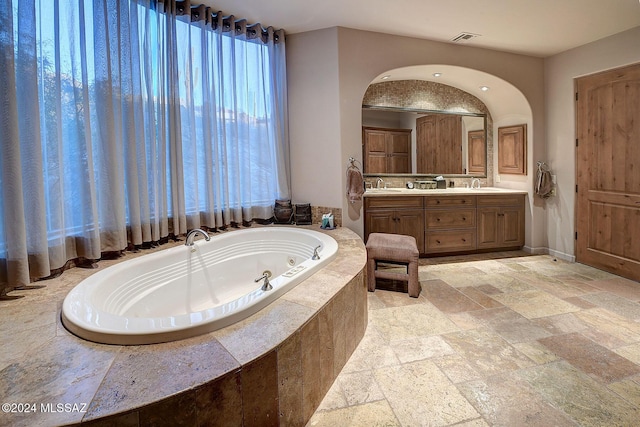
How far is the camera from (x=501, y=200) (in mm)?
4062

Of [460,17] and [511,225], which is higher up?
[460,17]

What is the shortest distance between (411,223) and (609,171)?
6.74 ft

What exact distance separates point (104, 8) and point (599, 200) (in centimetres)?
476

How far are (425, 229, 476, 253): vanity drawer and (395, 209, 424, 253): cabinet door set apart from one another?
0.46 ft

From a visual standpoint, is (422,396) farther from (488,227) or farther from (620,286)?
(488,227)

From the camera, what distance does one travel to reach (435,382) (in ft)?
5.55

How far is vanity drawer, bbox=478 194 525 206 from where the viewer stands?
3986mm

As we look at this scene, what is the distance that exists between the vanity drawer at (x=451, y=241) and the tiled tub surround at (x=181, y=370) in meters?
2.50

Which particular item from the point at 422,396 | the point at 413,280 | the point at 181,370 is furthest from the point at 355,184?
the point at 181,370

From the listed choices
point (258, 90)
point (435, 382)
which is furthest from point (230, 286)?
point (258, 90)

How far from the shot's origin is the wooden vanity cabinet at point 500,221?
13.2 feet

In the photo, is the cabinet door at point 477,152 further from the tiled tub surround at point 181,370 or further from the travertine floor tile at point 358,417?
the travertine floor tile at point 358,417

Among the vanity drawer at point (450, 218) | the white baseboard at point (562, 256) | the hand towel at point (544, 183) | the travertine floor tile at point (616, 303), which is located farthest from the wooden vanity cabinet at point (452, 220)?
the travertine floor tile at point (616, 303)

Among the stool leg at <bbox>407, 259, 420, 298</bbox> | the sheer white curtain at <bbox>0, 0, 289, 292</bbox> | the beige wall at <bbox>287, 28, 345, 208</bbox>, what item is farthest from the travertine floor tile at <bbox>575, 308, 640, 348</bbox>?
the sheer white curtain at <bbox>0, 0, 289, 292</bbox>
